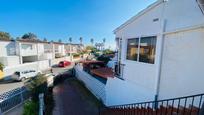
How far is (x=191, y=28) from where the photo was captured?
423 cm

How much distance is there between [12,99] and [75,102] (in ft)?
15.8

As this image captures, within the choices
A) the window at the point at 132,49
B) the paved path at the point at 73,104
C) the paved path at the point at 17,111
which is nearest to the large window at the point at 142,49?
the window at the point at 132,49

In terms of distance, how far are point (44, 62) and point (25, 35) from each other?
1918 inches

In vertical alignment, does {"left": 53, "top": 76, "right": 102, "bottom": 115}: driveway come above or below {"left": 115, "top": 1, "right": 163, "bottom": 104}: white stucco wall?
below

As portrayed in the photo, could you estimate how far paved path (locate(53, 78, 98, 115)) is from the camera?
9133mm

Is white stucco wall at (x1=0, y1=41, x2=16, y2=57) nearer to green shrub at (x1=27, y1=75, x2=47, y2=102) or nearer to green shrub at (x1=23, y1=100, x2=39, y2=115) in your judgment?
green shrub at (x1=27, y1=75, x2=47, y2=102)

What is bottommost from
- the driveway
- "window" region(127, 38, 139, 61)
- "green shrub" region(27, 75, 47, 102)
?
the driveway

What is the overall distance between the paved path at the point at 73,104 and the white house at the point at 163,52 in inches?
121

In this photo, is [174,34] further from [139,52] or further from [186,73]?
[139,52]

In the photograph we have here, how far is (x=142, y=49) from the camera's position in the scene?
21.5ft

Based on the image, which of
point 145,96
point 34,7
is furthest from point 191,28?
point 34,7

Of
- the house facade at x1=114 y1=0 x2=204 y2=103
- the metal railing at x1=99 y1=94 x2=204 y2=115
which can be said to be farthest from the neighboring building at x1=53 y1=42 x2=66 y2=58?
the metal railing at x1=99 y1=94 x2=204 y2=115

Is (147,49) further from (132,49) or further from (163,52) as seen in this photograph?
(132,49)

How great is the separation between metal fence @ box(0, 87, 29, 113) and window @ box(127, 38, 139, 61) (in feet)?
30.4
